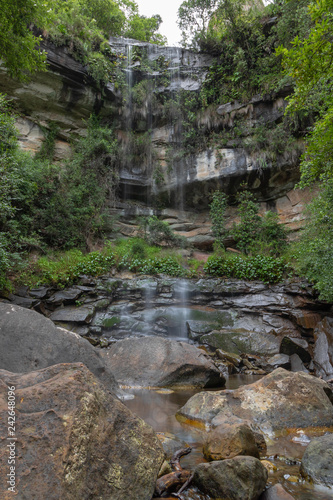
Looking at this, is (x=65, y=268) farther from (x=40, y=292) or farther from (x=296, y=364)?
(x=296, y=364)

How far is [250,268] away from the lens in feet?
38.4

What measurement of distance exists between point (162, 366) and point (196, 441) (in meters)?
2.54

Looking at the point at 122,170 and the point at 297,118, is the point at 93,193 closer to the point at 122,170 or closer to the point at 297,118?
the point at 122,170

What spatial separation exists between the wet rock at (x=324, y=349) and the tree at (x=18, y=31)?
10295mm

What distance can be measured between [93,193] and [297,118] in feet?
37.9

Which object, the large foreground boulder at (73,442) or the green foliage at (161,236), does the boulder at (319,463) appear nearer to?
the large foreground boulder at (73,442)

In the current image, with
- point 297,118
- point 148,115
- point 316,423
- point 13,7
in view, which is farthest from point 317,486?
point 148,115

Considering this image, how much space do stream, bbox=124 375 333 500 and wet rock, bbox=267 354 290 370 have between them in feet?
11.4

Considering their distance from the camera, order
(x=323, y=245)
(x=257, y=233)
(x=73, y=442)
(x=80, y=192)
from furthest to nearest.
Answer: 1. (x=257, y=233)
2. (x=80, y=192)
3. (x=323, y=245)
4. (x=73, y=442)

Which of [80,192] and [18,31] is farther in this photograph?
[80,192]

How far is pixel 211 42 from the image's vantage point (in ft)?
60.5

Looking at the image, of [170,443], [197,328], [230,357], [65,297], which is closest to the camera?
[170,443]

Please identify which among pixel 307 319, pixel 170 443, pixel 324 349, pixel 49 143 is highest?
pixel 49 143

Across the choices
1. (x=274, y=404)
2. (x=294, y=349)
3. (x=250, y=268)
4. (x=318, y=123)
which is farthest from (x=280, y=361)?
(x=318, y=123)
